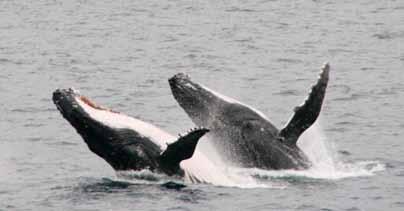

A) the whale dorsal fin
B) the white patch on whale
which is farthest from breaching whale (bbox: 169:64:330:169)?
the whale dorsal fin

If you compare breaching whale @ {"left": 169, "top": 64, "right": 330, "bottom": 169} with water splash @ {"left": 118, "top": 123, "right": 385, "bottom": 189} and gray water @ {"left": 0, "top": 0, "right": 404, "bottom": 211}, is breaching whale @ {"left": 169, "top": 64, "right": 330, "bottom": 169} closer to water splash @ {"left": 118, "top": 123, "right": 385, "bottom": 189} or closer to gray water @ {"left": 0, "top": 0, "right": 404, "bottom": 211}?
water splash @ {"left": 118, "top": 123, "right": 385, "bottom": 189}

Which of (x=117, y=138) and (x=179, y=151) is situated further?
(x=117, y=138)

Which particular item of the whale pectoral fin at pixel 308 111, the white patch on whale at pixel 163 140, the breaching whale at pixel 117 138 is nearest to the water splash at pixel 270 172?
the white patch on whale at pixel 163 140

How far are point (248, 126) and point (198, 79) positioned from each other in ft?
72.3

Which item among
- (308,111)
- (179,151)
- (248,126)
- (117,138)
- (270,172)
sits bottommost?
(270,172)

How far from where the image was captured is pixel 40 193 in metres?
33.2

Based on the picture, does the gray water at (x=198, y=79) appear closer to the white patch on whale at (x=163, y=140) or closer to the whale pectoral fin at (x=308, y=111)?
the white patch on whale at (x=163, y=140)

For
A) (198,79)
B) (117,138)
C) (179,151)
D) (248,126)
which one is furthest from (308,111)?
(198,79)

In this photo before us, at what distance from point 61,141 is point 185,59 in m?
21.7

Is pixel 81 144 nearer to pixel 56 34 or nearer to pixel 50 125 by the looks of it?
pixel 50 125

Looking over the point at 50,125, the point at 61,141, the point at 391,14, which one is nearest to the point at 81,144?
the point at 61,141

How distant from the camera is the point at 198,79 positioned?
5691cm

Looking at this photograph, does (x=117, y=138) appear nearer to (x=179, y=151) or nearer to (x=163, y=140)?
(x=163, y=140)

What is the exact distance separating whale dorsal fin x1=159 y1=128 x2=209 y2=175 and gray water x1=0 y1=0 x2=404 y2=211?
519 millimetres
